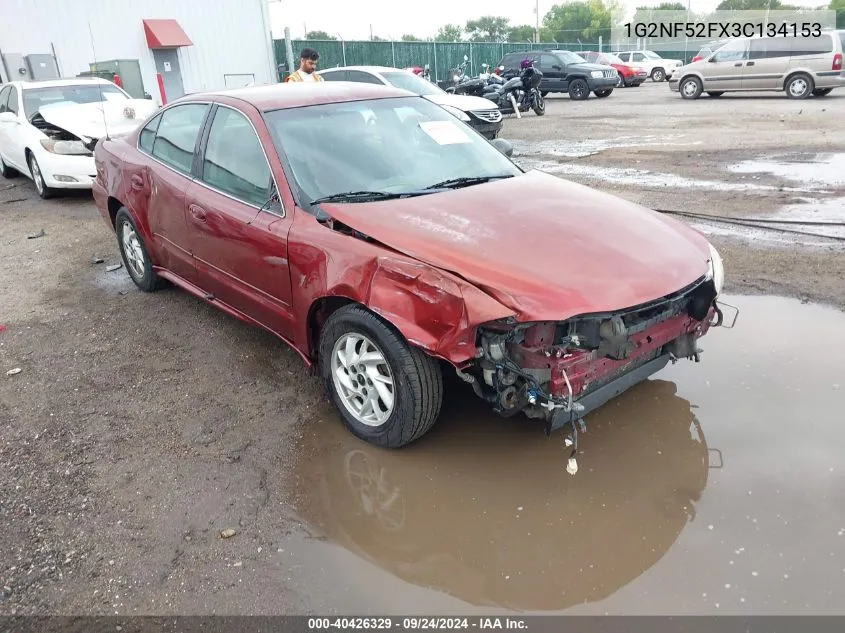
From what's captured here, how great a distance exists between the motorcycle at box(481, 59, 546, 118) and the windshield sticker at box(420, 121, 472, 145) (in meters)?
13.7

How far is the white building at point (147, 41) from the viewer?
17.3m

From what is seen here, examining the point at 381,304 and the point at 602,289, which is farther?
the point at 381,304

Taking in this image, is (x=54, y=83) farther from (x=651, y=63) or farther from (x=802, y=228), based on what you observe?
(x=651, y=63)

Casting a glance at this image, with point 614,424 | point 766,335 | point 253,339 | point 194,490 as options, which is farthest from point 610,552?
point 253,339

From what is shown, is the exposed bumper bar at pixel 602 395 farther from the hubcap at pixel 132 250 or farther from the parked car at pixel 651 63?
the parked car at pixel 651 63

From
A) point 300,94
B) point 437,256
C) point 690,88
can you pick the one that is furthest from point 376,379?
point 690,88

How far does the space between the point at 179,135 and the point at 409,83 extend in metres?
8.74

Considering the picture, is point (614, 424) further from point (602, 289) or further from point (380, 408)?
point (380, 408)

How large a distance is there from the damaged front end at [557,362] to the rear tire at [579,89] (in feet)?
69.9

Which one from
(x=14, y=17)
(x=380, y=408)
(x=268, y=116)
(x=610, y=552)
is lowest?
(x=610, y=552)

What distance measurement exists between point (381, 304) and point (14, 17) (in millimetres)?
19787

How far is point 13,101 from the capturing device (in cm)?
954

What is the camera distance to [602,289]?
→ 8.89 ft

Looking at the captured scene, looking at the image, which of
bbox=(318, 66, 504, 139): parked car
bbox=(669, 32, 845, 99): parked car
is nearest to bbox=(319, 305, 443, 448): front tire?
bbox=(318, 66, 504, 139): parked car
